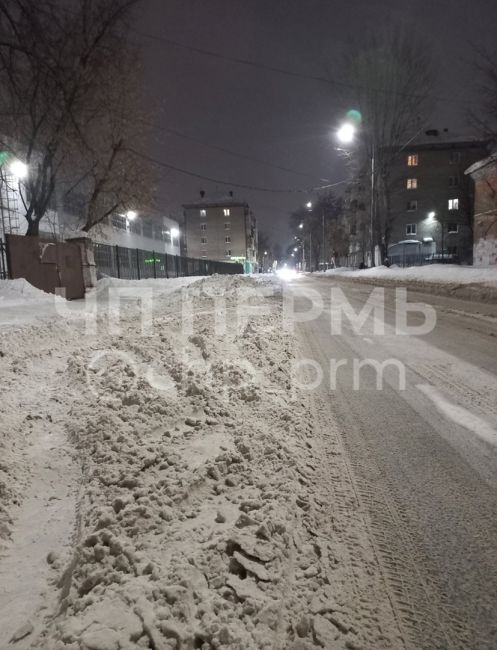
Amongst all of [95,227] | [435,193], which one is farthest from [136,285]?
[435,193]

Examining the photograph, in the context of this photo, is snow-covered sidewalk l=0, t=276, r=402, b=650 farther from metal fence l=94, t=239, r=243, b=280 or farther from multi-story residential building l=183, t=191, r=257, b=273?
multi-story residential building l=183, t=191, r=257, b=273

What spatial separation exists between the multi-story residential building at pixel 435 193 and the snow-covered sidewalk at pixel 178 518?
47968mm

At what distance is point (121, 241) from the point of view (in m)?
45.1

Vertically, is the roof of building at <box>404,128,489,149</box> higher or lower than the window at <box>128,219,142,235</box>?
higher

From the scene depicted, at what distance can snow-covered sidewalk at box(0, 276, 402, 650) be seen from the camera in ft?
4.86

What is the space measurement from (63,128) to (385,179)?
27.0 metres

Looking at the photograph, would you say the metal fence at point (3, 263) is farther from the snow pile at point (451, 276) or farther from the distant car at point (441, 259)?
the distant car at point (441, 259)

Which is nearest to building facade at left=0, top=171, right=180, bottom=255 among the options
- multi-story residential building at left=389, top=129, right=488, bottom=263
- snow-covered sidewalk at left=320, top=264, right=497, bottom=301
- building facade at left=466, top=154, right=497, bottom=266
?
snow-covered sidewalk at left=320, top=264, right=497, bottom=301

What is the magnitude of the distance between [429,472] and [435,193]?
54.7 metres

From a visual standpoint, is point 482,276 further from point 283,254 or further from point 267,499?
point 283,254

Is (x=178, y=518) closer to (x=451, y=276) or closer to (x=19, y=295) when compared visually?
(x=19, y=295)

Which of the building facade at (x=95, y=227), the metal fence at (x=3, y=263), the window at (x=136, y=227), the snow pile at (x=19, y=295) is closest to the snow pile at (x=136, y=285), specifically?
the building facade at (x=95, y=227)

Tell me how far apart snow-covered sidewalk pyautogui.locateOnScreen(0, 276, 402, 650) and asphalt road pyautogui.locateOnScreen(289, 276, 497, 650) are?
16 centimetres

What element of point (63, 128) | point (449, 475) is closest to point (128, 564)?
point (449, 475)
